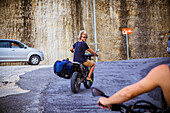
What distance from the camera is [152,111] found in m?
1.06

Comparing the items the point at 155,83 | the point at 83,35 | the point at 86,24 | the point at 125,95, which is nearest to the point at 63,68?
the point at 83,35

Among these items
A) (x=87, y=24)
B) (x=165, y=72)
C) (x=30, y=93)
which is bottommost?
(x=30, y=93)

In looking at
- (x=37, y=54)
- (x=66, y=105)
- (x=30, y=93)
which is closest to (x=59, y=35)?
(x=37, y=54)

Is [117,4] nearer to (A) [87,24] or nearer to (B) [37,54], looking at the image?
(A) [87,24]

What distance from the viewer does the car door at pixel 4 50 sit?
1326cm

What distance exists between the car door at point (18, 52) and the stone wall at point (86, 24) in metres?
5.57

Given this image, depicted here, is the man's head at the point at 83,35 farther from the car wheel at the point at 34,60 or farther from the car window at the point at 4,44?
the car window at the point at 4,44

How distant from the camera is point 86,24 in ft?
66.3

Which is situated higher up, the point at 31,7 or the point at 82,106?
the point at 31,7

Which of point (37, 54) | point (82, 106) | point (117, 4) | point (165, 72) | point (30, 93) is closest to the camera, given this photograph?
point (165, 72)

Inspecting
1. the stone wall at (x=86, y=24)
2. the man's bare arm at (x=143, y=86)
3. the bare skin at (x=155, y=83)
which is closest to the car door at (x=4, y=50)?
the stone wall at (x=86, y=24)

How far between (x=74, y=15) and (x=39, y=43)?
4.26 metres

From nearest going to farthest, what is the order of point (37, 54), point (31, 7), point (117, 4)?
point (37, 54)
point (31, 7)
point (117, 4)

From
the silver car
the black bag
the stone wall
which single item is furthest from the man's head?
the stone wall
